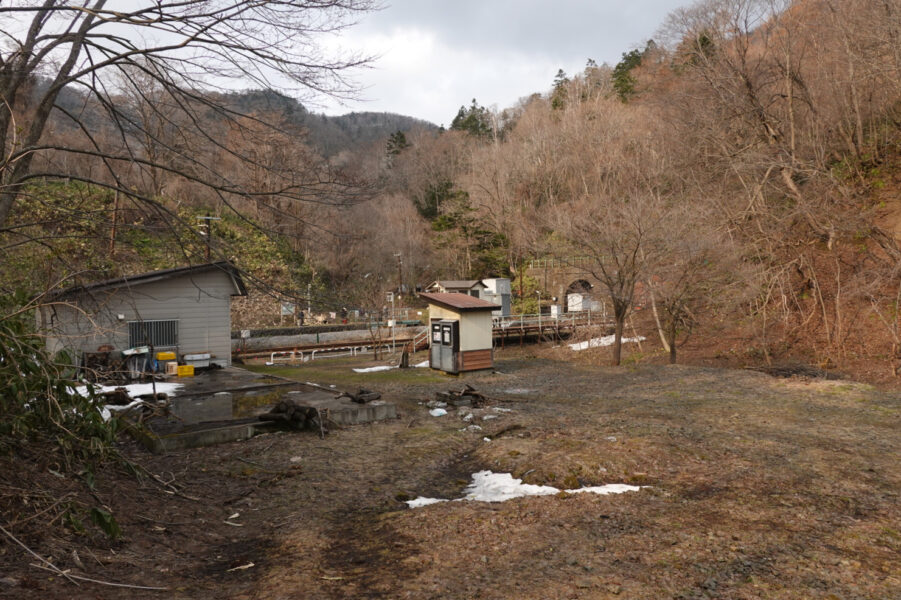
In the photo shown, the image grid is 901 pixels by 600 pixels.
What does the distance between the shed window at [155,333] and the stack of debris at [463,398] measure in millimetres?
8836

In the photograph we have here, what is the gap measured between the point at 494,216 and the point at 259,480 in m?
42.6

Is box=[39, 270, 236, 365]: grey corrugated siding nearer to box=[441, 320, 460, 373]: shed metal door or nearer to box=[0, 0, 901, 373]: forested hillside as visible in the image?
box=[0, 0, 901, 373]: forested hillside

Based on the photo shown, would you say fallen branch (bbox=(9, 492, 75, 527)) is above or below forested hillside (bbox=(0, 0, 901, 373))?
below

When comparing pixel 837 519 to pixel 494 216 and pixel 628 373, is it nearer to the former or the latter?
pixel 628 373

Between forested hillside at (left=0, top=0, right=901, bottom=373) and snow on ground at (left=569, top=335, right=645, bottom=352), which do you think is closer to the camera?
forested hillside at (left=0, top=0, right=901, bottom=373)

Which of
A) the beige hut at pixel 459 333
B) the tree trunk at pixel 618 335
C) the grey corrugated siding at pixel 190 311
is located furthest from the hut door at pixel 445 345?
the grey corrugated siding at pixel 190 311

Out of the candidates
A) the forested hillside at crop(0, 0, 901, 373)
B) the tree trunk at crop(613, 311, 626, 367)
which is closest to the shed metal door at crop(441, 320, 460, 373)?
the forested hillside at crop(0, 0, 901, 373)

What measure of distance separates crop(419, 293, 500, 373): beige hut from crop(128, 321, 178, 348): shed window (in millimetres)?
8641

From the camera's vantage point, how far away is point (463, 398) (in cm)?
1253

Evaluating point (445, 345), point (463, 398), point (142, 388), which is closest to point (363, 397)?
point (463, 398)

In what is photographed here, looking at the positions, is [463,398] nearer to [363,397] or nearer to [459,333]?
[363,397]

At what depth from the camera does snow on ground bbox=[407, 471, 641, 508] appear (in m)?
6.06

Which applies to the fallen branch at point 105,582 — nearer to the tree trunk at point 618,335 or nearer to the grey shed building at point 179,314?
the grey shed building at point 179,314

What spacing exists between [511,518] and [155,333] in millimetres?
13941
